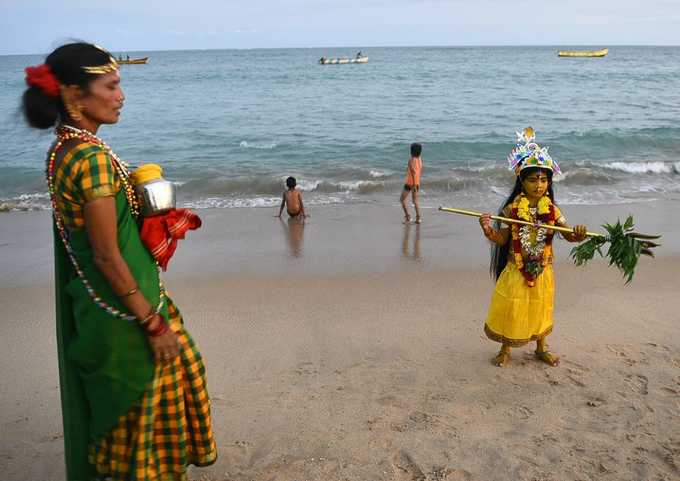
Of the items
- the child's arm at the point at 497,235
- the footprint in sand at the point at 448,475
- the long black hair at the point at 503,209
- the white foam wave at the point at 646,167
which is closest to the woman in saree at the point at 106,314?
the footprint in sand at the point at 448,475

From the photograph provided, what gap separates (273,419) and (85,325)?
1.83 meters

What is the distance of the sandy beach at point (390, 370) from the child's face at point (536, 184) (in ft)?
4.27

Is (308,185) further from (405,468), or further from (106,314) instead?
(106,314)

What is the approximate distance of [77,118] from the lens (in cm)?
224

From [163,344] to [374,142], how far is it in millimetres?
17663

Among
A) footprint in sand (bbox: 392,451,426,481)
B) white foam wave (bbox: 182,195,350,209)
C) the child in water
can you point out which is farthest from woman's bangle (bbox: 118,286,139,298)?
white foam wave (bbox: 182,195,350,209)

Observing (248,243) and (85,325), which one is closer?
(85,325)

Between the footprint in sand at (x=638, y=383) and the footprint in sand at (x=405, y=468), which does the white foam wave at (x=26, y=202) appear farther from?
the footprint in sand at (x=638, y=383)

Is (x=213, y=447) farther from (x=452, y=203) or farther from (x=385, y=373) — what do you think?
(x=452, y=203)

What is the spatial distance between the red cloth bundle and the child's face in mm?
2703

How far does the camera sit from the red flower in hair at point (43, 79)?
2145 millimetres

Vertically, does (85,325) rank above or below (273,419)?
above

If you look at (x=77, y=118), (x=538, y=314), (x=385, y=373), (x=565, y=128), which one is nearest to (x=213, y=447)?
(x=77, y=118)

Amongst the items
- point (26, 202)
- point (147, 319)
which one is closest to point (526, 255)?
point (147, 319)
